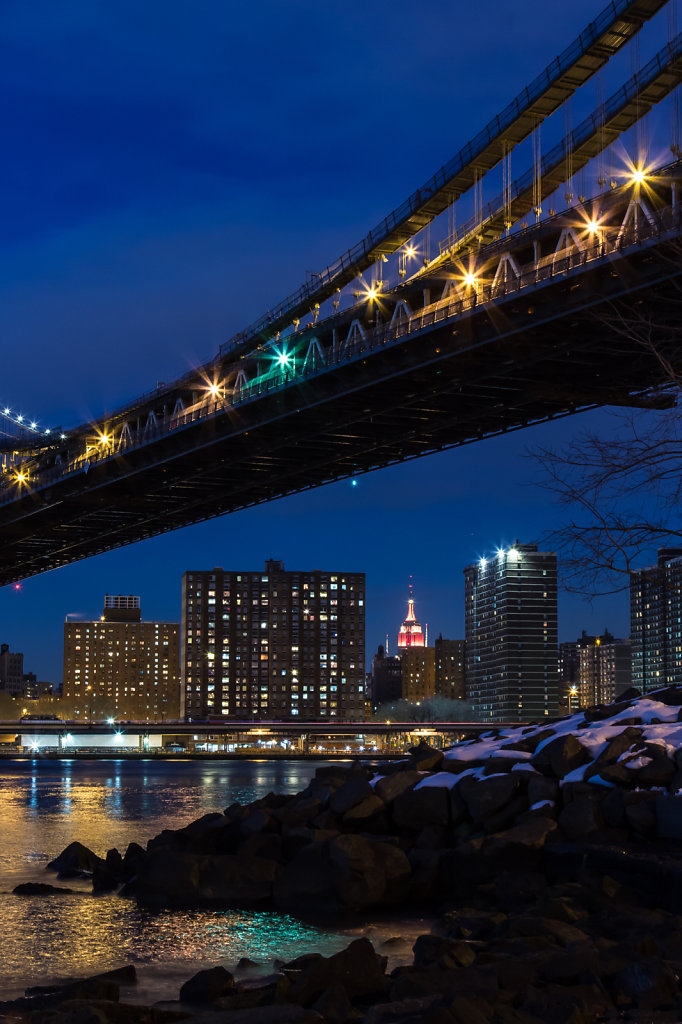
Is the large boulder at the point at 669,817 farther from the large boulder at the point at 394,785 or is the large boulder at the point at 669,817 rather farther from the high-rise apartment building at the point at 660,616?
the large boulder at the point at 394,785

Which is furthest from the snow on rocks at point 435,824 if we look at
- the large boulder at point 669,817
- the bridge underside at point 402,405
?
the bridge underside at point 402,405

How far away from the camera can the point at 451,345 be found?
31.0 meters

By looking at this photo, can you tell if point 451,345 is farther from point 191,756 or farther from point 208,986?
point 191,756

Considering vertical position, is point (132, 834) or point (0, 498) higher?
point (0, 498)

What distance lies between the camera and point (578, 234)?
84.8 feet

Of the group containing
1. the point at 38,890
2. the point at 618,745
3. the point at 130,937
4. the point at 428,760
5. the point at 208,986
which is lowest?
the point at 38,890

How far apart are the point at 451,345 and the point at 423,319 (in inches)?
40.6

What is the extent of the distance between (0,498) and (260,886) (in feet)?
161

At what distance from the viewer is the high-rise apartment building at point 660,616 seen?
11.2 m

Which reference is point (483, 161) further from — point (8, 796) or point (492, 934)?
point (8, 796)

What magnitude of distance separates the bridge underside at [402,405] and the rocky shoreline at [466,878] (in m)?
6.03

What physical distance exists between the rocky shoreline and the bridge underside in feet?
19.8

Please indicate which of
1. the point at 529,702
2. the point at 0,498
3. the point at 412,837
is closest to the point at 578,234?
the point at 412,837

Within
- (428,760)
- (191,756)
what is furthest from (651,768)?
(191,756)
